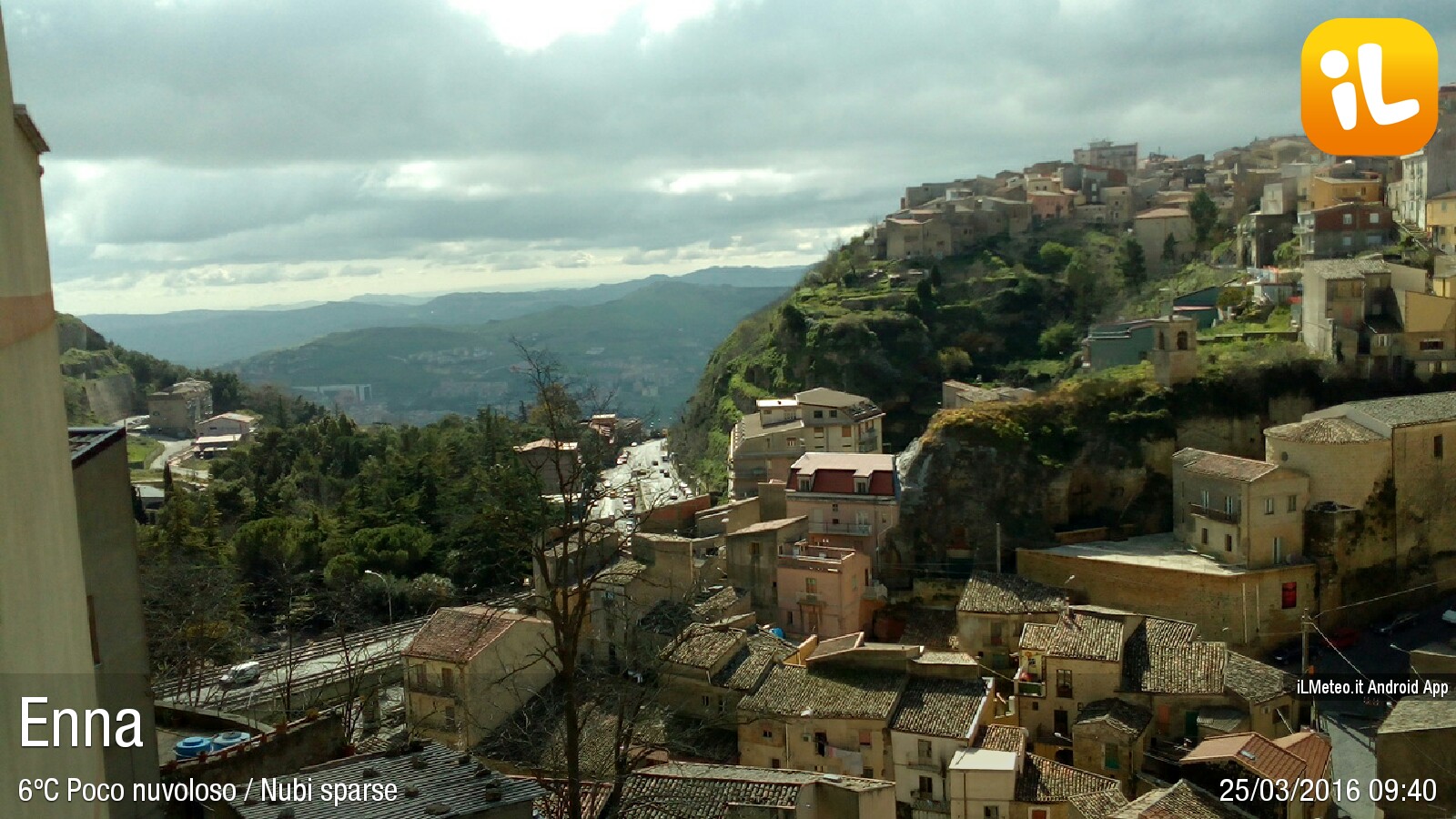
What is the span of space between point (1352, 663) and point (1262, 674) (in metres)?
4.70

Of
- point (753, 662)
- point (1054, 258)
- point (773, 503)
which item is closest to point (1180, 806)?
point (753, 662)

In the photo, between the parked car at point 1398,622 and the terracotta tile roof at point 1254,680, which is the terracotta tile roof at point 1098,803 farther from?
the parked car at point 1398,622

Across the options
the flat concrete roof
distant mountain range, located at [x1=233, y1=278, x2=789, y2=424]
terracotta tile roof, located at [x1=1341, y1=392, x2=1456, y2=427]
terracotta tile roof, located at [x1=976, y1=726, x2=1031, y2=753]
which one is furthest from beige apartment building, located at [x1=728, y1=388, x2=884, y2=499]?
distant mountain range, located at [x1=233, y1=278, x2=789, y2=424]

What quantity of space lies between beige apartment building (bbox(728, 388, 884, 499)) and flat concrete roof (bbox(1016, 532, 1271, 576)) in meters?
Result: 10.6

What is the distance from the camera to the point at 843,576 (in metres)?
27.0

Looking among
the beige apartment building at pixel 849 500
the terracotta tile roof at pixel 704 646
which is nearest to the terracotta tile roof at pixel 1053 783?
the terracotta tile roof at pixel 704 646

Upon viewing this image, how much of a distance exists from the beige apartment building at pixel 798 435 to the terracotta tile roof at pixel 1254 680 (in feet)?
55.0

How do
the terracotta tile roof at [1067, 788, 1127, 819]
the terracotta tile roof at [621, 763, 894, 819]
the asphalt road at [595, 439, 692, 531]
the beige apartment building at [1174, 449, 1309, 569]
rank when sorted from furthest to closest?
the asphalt road at [595, 439, 692, 531] < the beige apartment building at [1174, 449, 1309, 569] < the terracotta tile roof at [1067, 788, 1127, 819] < the terracotta tile roof at [621, 763, 894, 819]

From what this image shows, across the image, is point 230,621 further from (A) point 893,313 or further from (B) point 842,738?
(A) point 893,313

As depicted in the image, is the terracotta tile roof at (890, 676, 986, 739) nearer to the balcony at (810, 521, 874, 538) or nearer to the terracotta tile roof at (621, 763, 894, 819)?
the terracotta tile roof at (621, 763, 894, 819)

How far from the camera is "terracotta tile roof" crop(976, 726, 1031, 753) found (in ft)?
62.5

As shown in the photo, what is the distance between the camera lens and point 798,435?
38.6 metres

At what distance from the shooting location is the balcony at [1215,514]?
26906 millimetres

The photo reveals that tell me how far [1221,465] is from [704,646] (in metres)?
14.4
